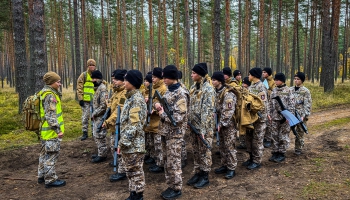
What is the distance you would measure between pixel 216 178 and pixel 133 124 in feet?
8.32

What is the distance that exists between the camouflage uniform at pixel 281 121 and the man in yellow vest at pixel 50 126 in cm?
522

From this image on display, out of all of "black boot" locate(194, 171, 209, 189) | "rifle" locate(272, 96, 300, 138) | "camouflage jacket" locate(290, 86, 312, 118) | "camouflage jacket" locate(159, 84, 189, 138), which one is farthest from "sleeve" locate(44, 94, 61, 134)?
"camouflage jacket" locate(290, 86, 312, 118)

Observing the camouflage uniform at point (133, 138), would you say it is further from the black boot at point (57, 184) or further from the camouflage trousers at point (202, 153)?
the black boot at point (57, 184)

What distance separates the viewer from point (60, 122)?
507cm

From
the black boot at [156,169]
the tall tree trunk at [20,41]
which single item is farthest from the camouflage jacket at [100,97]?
the tall tree trunk at [20,41]

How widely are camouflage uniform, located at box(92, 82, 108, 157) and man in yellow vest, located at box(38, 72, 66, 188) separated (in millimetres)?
1372

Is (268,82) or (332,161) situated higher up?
(268,82)

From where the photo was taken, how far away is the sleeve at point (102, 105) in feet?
20.9

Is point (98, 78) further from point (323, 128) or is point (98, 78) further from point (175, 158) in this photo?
point (323, 128)

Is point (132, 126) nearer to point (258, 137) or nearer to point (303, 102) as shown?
point (258, 137)

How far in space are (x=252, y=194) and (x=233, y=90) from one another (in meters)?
2.15

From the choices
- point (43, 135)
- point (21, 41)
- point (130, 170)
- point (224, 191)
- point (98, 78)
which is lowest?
point (224, 191)

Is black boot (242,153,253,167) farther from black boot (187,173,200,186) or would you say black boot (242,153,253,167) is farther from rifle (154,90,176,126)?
rifle (154,90,176,126)

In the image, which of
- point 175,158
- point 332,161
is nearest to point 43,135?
point 175,158
